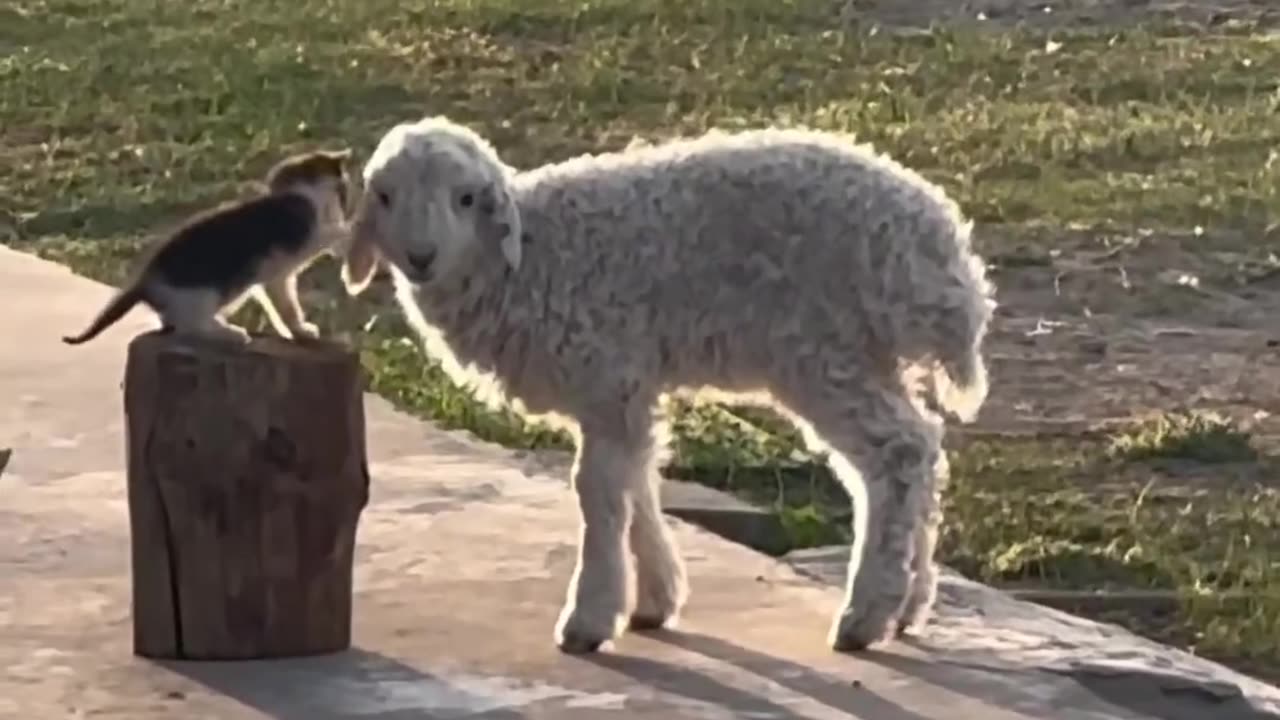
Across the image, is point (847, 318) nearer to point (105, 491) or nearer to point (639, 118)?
point (105, 491)

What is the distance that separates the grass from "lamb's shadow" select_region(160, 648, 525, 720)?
1.91m

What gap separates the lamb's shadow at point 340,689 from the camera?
6.61m

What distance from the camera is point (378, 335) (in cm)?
1162

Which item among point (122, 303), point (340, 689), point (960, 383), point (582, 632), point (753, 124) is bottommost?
point (340, 689)

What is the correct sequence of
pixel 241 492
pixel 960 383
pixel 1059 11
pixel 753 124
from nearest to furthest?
1. pixel 241 492
2. pixel 960 383
3. pixel 753 124
4. pixel 1059 11

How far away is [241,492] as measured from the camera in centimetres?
688

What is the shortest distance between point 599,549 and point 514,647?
0.30 metres

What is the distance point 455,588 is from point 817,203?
1.39 m

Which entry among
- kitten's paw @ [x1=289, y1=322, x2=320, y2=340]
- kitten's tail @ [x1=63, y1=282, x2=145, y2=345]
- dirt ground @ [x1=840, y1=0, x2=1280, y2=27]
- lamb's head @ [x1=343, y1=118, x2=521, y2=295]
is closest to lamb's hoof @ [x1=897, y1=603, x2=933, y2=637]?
lamb's head @ [x1=343, y1=118, x2=521, y2=295]

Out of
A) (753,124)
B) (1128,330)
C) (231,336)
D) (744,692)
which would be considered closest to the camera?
(744,692)

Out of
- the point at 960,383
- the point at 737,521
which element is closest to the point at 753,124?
the point at 737,521

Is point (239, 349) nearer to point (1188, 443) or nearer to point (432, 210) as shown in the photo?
point (432, 210)

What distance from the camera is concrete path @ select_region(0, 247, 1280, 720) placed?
670 cm

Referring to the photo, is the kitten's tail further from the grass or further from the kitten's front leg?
the grass
